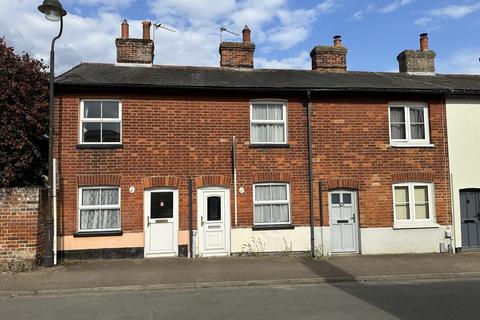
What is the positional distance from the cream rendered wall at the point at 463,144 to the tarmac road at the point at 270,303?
5.31m

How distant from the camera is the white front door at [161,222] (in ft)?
41.2

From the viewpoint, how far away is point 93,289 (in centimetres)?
887

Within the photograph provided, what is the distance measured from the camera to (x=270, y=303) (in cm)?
779

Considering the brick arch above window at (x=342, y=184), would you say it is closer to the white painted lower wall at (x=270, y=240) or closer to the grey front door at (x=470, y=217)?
the white painted lower wall at (x=270, y=240)

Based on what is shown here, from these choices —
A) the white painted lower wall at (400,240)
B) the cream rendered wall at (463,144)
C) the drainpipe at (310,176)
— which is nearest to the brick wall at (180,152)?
the drainpipe at (310,176)

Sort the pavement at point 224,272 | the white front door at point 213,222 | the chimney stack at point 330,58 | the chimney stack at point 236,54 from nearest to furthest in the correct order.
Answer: the pavement at point 224,272 < the white front door at point 213,222 < the chimney stack at point 236,54 < the chimney stack at point 330,58

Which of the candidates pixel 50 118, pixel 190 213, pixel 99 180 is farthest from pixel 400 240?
pixel 50 118

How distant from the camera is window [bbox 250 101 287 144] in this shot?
44.0ft

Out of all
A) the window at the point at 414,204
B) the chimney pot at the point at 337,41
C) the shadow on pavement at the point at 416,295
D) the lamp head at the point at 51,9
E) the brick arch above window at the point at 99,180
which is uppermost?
the chimney pot at the point at 337,41

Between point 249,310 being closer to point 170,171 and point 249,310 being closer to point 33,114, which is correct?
point 170,171

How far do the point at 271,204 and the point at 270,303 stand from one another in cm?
555

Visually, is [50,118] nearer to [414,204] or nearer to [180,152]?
[180,152]

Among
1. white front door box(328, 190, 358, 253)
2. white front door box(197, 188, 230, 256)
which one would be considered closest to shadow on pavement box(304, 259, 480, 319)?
white front door box(328, 190, 358, 253)

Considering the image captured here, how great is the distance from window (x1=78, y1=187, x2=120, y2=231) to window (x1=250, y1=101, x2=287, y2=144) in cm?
455
